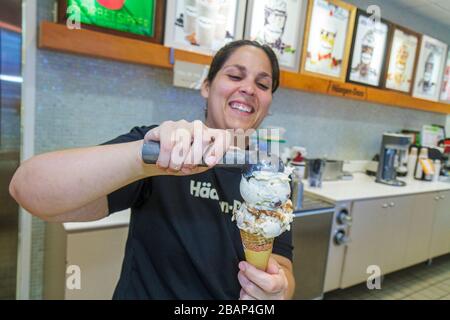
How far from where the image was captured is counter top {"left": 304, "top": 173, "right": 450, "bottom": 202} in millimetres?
1076

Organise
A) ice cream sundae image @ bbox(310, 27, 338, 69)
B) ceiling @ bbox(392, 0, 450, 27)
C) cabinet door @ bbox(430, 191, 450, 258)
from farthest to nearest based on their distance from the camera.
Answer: ice cream sundae image @ bbox(310, 27, 338, 69) → cabinet door @ bbox(430, 191, 450, 258) → ceiling @ bbox(392, 0, 450, 27)

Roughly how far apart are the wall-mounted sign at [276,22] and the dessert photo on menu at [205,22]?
27 mm

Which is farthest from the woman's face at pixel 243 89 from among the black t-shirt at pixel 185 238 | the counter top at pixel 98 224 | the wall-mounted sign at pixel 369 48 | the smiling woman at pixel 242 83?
the counter top at pixel 98 224

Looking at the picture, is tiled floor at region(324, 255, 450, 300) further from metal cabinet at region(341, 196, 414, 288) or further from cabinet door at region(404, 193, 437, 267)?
metal cabinet at region(341, 196, 414, 288)

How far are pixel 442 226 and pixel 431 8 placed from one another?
48 centimetres

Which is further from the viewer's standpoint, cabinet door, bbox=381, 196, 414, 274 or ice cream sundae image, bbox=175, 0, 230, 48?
cabinet door, bbox=381, 196, 414, 274

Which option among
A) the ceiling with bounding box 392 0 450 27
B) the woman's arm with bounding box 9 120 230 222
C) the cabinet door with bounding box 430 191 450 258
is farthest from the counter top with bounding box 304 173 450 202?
the woman's arm with bounding box 9 120 230 222

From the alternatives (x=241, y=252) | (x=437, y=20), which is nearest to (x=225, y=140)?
(x=241, y=252)

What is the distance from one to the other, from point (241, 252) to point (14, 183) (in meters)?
0.45

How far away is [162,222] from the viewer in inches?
27.1

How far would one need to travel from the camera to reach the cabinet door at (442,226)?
0.66 m

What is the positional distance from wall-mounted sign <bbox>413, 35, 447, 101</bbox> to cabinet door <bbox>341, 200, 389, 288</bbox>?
32.1 inches

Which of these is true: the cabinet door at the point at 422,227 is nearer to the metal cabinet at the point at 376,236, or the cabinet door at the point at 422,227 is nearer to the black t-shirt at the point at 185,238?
the metal cabinet at the point at 376,236

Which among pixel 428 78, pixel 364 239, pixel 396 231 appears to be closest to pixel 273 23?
pixel 428 78
